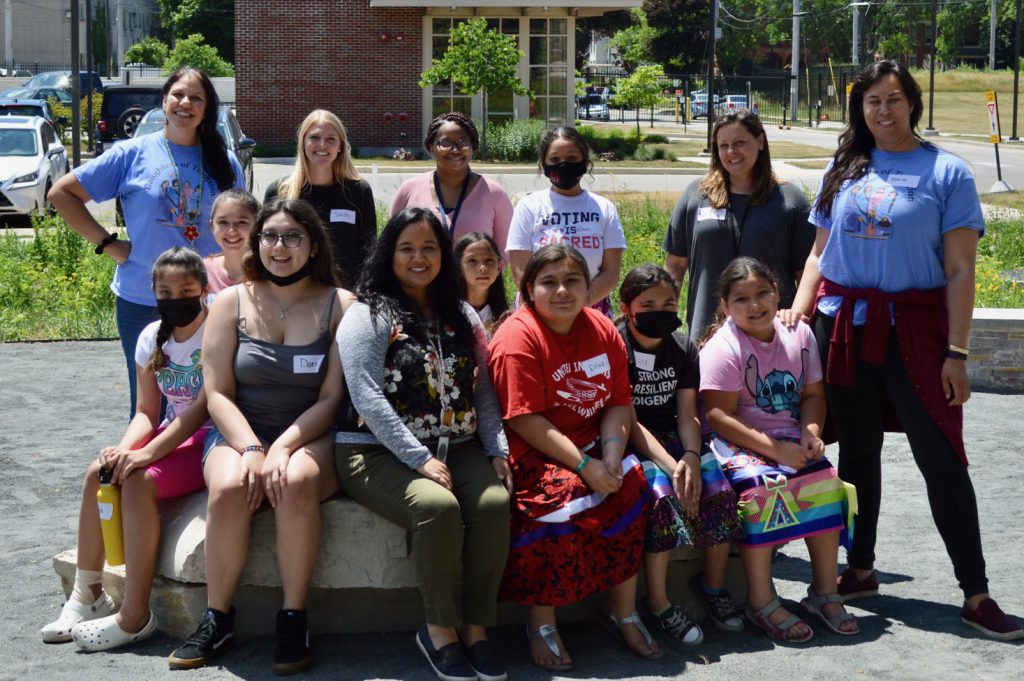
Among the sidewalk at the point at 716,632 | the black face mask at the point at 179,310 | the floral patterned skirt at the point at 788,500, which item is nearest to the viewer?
the sidewalk at the point at 716,632

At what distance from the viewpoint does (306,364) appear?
15.0 feet

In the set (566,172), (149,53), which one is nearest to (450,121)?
(566,172)

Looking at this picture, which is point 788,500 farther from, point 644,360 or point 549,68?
point 549,68

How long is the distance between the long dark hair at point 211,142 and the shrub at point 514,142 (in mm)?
23379

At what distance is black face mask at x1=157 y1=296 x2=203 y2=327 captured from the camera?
4.80 metres

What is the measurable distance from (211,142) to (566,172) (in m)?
A: 1.61

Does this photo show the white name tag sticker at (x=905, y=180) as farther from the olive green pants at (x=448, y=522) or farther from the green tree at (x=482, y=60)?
the green tree at (x=482, y=60)

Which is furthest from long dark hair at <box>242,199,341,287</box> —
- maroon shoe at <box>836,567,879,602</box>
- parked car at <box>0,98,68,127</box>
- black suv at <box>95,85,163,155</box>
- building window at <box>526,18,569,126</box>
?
building window at <box>526,18,569,126</box>

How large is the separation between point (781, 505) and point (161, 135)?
319cm

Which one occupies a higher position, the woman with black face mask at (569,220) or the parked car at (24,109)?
the parked car at (24,109)

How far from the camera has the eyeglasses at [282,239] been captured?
4598 mm

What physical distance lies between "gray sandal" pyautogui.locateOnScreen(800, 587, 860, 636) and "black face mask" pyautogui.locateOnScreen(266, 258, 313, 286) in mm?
2299

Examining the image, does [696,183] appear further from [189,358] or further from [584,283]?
[189,358]

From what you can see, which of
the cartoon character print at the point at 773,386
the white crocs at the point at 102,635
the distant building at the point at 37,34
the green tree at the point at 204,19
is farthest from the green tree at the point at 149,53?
the cartoon character print at the point at 773,386
